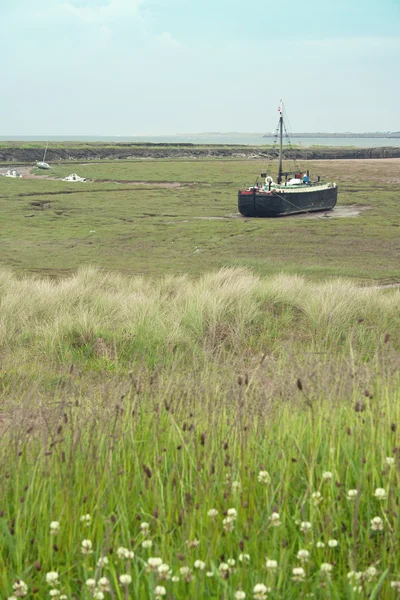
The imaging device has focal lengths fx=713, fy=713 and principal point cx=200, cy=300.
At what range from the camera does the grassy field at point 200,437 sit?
293cm

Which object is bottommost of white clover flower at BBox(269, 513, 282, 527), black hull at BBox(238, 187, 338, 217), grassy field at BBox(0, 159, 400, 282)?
grassy field at BBox(0, 159, 400, 282)

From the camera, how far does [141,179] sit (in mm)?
57781

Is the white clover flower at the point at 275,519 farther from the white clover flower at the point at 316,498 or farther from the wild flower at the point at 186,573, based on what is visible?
the wild flower at the point at 186,573

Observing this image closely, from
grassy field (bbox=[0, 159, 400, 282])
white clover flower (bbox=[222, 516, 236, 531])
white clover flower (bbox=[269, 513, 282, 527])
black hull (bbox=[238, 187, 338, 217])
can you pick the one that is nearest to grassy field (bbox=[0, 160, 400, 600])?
white clover flower (bbox=[222, 516, 236, 531])

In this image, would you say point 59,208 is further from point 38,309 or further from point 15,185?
point 38,309

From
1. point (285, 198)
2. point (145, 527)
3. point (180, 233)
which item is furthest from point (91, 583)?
point (285, 198)

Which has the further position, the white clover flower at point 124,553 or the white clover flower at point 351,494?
the white clover flower at point 351,494

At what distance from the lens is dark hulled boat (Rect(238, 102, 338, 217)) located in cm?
3478

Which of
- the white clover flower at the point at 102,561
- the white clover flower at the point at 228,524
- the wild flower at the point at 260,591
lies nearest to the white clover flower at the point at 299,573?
the wild flower at the point at 260,591

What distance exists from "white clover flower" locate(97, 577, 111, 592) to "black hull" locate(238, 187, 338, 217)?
32676 millimetres

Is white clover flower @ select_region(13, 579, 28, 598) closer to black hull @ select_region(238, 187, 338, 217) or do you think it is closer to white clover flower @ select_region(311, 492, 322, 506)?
white clover flower @ select_region(311, 492, 322, 506)

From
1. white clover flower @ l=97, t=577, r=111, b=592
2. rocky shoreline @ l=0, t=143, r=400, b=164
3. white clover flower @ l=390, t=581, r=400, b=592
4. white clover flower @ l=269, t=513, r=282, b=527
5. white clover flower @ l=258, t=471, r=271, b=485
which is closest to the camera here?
white clover flower @ l=97, t=577, r=111, b=592

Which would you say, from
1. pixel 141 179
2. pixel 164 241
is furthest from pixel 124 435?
pixel 141 179

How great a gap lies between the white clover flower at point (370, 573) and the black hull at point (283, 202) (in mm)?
32442
